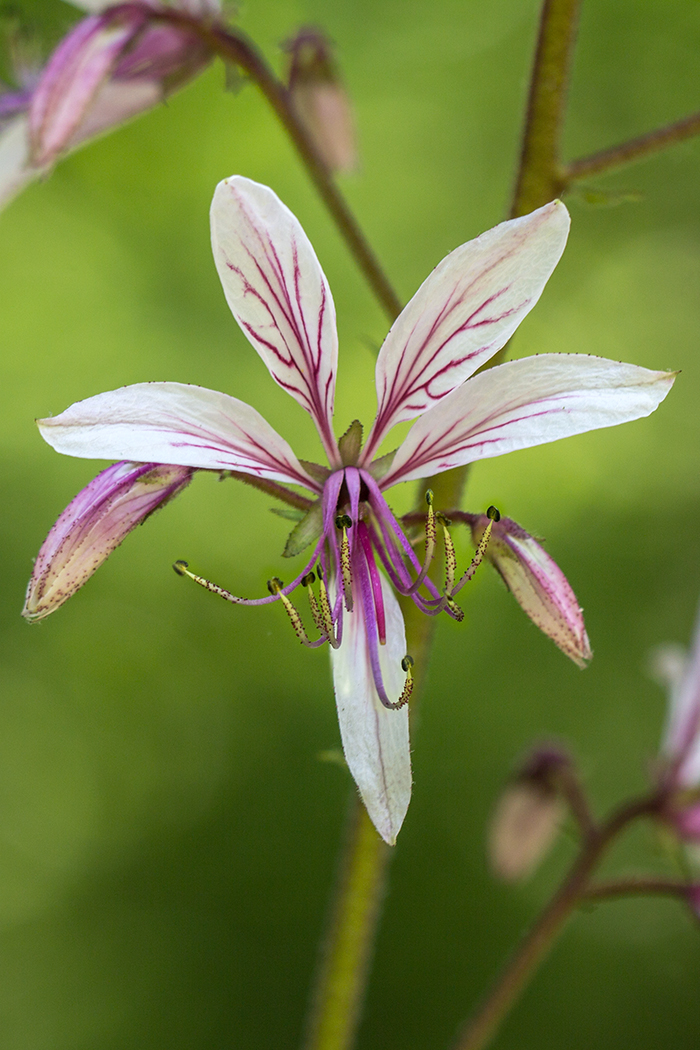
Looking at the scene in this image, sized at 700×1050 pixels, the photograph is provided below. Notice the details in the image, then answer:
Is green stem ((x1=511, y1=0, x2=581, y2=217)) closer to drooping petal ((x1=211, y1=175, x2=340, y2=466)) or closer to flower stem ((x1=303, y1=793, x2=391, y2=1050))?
drooping petal ((x1=211, y1=175, x2=340, y2=466))

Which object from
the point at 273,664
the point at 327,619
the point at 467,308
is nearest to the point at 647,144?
the point at 467,308

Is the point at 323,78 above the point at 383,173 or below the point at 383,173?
below

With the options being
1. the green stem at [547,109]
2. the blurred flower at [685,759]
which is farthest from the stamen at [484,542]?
the blurred flower at [685,759]

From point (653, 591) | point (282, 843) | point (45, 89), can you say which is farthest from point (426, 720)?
point (45, 89)

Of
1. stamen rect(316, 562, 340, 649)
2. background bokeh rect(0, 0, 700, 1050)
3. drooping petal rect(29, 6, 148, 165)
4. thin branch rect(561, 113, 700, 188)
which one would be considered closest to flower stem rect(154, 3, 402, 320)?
drooping petal rect(29, 6, 148, 165)

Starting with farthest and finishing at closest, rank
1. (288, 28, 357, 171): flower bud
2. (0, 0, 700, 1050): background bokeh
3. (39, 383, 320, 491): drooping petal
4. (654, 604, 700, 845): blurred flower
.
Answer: (0, 0, 700, 1050): background bokeh, (288, 28, 357, 171): flower bud, (654, 604, 700, 845): blurred flower, (39, 383, 320, 491): drooping petal

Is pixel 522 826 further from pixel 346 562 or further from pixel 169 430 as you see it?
pixel 169 430

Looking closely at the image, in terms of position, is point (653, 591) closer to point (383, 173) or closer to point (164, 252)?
point (383, 173)
